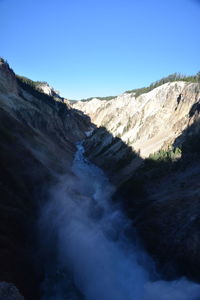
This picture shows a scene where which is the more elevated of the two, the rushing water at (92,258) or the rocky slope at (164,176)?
the rocky slope at (164,176)

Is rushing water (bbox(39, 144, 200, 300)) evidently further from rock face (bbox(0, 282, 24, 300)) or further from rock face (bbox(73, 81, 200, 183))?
rock face (bbox(73, 81, 200, 183))

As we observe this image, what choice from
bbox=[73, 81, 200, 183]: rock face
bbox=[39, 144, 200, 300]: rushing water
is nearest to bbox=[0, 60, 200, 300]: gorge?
bbox=[39, 144, 200, 300]: rushing water

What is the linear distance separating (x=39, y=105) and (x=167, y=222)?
77.1 m

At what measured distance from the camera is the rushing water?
18.0 m

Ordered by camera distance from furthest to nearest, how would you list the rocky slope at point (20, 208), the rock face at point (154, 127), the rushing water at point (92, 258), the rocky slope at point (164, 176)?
the rock face at point (154, 127)
the rocky slope at point (164, 176)
the rushing water at point (92, 258)
the rocky slope at point (20, 208)

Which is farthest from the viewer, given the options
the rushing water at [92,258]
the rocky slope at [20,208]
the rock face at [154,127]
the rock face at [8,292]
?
the rock face at [154,127]

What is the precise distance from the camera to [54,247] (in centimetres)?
2294

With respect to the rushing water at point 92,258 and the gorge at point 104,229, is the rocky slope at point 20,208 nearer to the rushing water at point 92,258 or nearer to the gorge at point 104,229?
the gorge at point 104,229

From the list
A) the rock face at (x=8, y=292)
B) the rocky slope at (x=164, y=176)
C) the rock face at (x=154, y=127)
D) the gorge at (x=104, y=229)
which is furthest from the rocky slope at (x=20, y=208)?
the rock face at (x=154, y=127)

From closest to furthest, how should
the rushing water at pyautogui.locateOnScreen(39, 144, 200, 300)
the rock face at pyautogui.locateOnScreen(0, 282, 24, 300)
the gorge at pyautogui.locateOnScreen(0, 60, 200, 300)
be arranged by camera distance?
the rock face at pyautogui.locateOnScreen(0, 282, 24, 300) → the rushing water at pyautogui.locateOnScreen(39, 144, 200, 300) → the gorge at pyautogui.locateOnScreen(0, 60, 200, 300)

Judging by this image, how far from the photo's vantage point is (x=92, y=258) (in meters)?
21.7

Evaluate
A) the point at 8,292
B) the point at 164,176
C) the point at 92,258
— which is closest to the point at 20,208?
the point at 92,258

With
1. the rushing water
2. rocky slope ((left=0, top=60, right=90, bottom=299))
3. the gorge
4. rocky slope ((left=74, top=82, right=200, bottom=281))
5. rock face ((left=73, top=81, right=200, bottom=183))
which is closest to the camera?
rocky slope ((left=0, top=60, right=90, bottom=299))

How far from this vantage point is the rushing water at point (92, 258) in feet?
59.0
